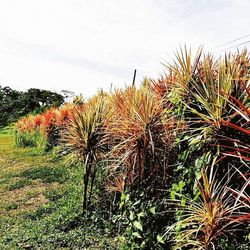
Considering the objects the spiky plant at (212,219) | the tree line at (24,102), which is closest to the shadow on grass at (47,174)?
the spiky plant at (212,219)

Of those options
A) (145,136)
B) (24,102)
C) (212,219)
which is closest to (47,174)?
(145,136)

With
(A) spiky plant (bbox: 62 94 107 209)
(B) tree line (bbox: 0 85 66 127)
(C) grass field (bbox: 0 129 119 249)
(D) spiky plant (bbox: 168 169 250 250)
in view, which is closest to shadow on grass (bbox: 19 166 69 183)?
(C) grass field (bbox: 0 129 119 249)

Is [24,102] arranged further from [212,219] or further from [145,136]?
[212,219]

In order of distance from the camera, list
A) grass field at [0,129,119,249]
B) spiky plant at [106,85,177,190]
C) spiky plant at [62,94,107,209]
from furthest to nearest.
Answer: spiky plant at [62,94,107,209] → grass field at [0,129,119,249] → spiky plant at [106,85,177,190]

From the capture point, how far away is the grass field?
5215mm

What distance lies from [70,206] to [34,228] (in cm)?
84

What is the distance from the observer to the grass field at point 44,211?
5215mm

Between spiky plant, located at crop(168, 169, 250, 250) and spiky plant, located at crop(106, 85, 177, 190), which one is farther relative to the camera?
spiky plant, located at crop(106, 85, 177, 190)

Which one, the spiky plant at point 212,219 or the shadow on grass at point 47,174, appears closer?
Answer: the spiky plant at point 212,219

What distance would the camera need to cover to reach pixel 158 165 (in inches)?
185

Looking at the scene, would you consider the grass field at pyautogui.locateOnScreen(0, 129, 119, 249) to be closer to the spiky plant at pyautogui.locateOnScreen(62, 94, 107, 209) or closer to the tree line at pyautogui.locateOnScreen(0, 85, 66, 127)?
the spiky plant at pyautogui.locateOnScreen(62, 94, 107, 209)

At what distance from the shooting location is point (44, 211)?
6.96 meters

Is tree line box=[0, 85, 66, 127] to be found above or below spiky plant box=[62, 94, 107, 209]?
above

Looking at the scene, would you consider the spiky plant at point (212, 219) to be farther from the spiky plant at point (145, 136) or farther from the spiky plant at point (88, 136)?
the spiky plant at point (88, 136)
